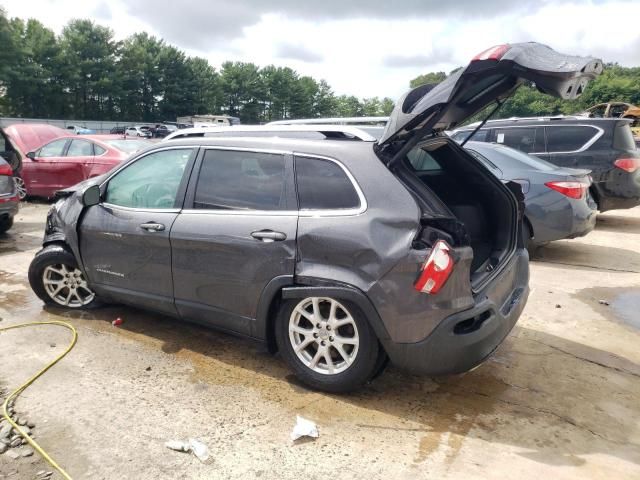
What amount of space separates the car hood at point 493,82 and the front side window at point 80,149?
8.78m

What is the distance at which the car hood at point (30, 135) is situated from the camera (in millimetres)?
12153

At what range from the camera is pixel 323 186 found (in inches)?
128

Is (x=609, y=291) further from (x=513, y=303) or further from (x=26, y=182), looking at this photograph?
(x=26, y=182)

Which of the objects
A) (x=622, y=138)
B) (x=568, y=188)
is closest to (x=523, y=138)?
(x=622, y=138)

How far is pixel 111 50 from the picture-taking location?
55.3 metres

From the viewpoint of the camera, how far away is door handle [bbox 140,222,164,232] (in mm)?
3826

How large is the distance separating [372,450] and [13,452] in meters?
1.97

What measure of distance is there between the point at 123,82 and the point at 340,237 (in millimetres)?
60022

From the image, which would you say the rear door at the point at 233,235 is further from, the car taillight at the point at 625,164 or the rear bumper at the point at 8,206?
the car taillight at the point at 625,164

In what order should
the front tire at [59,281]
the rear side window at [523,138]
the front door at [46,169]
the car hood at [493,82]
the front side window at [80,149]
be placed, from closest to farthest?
the car hood at [493,82]
the front tire at [59,281]
the rear side window at [523,138]
the front side window at [80,149]
the front door at [46,169]

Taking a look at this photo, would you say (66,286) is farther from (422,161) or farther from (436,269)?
(436,269)

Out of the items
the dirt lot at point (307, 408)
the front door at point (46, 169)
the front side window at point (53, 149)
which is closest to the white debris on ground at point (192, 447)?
the dirt lot at point (307, 408)

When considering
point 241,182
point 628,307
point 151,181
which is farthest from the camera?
point 628,307

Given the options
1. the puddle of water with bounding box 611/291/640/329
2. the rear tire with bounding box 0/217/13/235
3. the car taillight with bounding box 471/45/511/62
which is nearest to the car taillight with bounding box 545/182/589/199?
the puddle of water with bounding box 611/291/640/329
